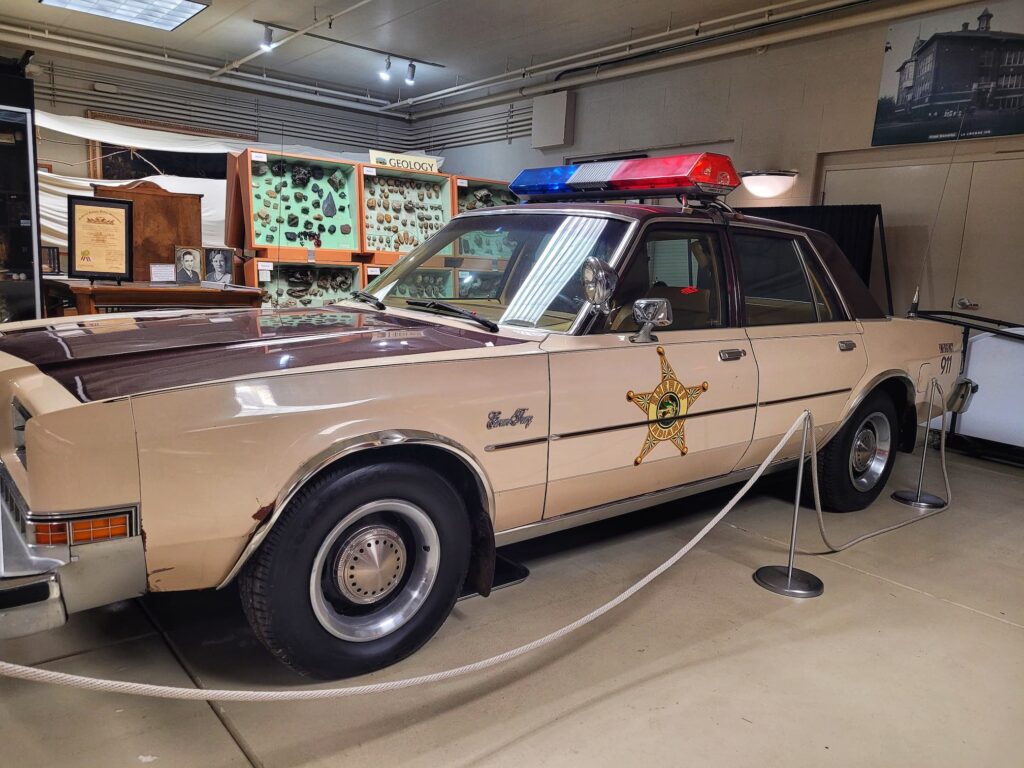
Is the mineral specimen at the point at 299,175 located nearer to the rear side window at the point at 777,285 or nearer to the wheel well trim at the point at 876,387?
the rear side window at the point at 777,285

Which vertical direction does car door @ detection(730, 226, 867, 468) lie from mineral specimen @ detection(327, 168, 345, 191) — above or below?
below

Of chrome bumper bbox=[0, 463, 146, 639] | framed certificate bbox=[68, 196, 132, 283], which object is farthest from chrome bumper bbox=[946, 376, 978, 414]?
framed certificate bbox=[68, 196, 132, 283]

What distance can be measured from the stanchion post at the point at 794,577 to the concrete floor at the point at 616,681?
6cm

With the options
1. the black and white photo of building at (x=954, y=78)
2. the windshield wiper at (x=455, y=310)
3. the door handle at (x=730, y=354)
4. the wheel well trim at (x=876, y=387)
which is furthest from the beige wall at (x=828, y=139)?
the windshield wiper at (x=455, y=310)

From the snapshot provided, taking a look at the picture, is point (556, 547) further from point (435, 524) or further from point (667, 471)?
point (435, 524)

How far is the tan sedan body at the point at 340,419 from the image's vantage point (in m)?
1.85

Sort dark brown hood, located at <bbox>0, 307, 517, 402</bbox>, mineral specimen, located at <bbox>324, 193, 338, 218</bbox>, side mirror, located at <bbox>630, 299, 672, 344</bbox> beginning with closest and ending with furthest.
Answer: dark brown hood, located at <bbox>0, 307, 517, 402</bbox> < side mirror, located at <bbox>630, 299, 672, 344</bbox> < mineral specimen, located at <bbox>324, 193, 338, 218</bbox>

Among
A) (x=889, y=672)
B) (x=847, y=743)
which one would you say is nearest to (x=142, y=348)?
(x=847, y=743)

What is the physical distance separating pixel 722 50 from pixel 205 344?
26.8ft

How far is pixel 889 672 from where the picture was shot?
2.65 m

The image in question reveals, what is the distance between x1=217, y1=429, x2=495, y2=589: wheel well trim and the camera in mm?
2066

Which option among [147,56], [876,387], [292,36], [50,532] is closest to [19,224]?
[50,532]

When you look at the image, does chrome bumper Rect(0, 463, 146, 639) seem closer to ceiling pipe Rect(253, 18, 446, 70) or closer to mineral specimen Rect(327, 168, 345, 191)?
mineral specimen Rect(327, 168, 345, 191)

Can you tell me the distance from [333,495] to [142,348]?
85 cm
